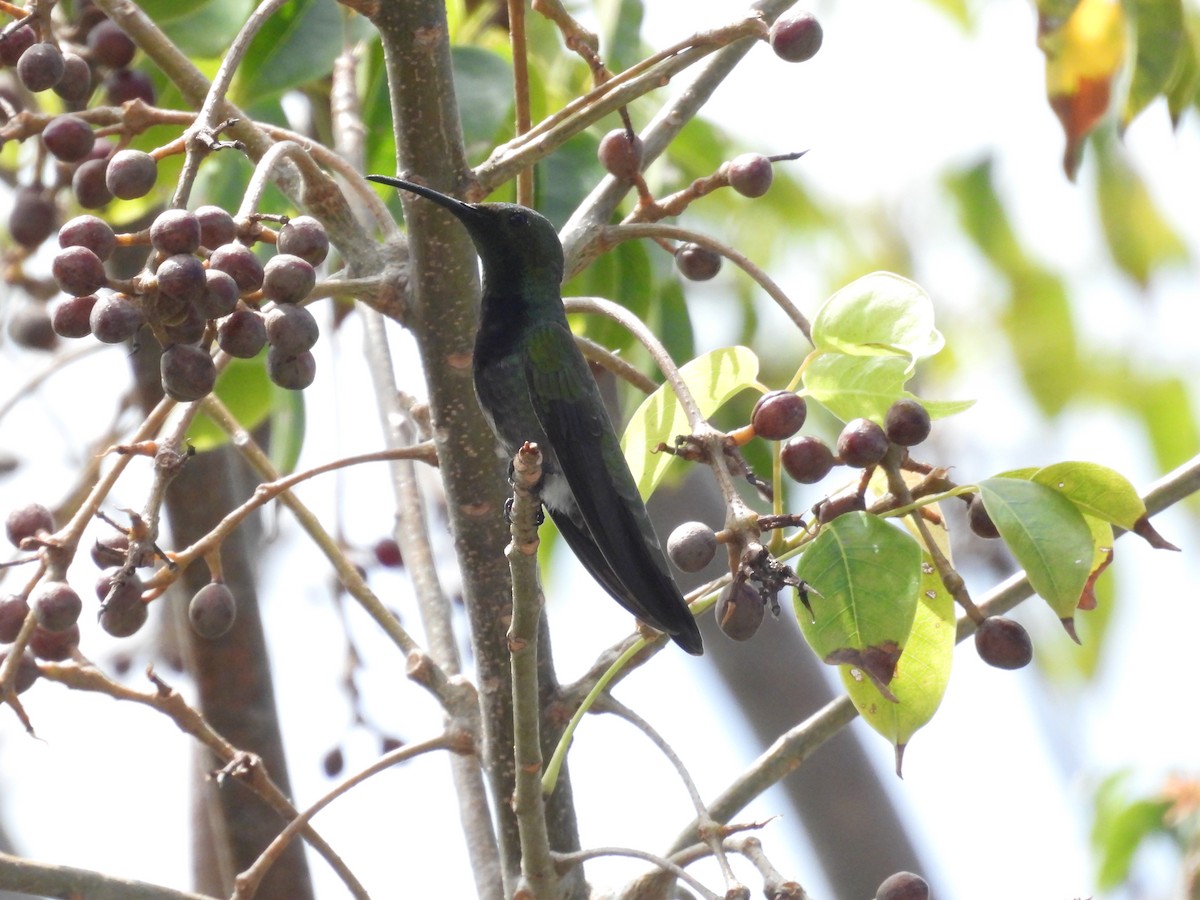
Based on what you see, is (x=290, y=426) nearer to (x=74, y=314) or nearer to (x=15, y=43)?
(x=15, y=43)

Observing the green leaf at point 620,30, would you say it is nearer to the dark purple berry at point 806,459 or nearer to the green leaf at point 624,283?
the green leaf at point 624,283

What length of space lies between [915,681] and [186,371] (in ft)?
2.80

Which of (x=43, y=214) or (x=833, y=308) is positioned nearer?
(x=833, y=308)

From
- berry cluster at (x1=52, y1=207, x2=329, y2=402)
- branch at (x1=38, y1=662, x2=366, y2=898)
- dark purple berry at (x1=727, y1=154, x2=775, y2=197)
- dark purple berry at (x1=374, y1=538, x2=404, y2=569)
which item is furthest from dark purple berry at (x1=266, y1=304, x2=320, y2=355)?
dark purple berry at (x1=374, y1=538, x2=404, y2=569)

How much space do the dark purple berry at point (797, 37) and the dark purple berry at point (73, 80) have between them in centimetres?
99

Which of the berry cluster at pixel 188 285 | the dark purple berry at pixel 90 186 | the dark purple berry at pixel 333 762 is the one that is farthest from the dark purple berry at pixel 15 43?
the dark purple berry at pixel 333 762

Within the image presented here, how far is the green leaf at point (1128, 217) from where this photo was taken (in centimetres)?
409

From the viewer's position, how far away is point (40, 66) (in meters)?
1.78

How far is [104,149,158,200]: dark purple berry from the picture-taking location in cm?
160

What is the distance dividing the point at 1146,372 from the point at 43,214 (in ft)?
11.2

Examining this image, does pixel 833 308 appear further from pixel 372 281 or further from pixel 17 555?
pixel 17 555

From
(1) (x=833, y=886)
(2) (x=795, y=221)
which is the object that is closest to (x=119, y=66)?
(2) (x=795, y=221)

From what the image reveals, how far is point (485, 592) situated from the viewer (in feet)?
6.58

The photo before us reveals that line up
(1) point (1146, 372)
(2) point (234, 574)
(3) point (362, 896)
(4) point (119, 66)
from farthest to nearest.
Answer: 1. (1) point (1146, 372)
2. (2) point (234, 574)
3. (4) point (119, 66)
4. (3) point (362, 896)
